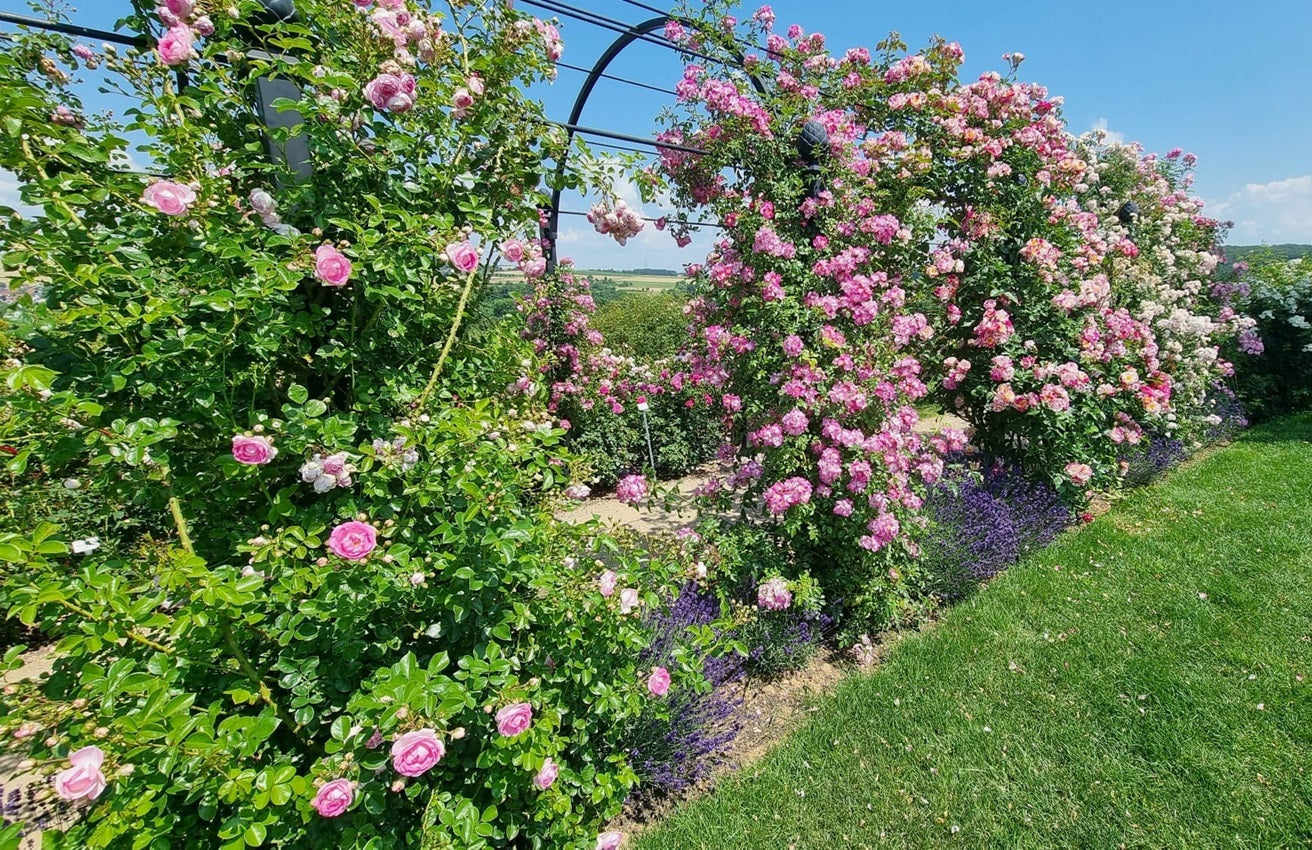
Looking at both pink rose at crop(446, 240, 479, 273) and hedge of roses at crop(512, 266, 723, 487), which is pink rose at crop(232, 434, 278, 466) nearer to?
pink rose at crop(446, 240, 479, 273)

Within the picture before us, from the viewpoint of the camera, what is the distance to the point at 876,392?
2928 millimetres

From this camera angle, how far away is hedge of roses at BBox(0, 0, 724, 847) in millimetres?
1060

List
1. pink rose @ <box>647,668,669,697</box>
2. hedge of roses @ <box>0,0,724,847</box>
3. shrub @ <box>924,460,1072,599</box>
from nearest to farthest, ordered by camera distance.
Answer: hedge of roses @ <box>0,0,724,847</box> < pink rose @ <box>647,668,669,697</box> < shrub @ <box>924,460,1072,599</box>

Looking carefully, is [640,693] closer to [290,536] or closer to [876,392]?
[290,536]

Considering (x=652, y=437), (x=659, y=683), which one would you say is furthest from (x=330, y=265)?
(x=652, y=437)

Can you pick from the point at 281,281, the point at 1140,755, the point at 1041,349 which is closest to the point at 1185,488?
the point at 1041,349

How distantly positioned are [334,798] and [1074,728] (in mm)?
2695

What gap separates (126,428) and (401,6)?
1.15 m

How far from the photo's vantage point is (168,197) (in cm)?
114

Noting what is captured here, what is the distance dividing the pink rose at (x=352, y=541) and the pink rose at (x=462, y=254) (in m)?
0.64

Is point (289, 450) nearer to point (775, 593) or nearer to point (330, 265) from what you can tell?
point (330, 265)

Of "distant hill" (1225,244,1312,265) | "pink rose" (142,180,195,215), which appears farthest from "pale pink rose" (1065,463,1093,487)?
"distant hill" (1225,244,1312,265)

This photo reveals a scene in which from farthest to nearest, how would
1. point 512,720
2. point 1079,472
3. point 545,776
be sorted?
point 1079,472
point 545,776
point 512,720

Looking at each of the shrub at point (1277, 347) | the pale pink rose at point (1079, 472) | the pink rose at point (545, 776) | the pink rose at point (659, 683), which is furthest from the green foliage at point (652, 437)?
the shrub at point (1277, 347)
